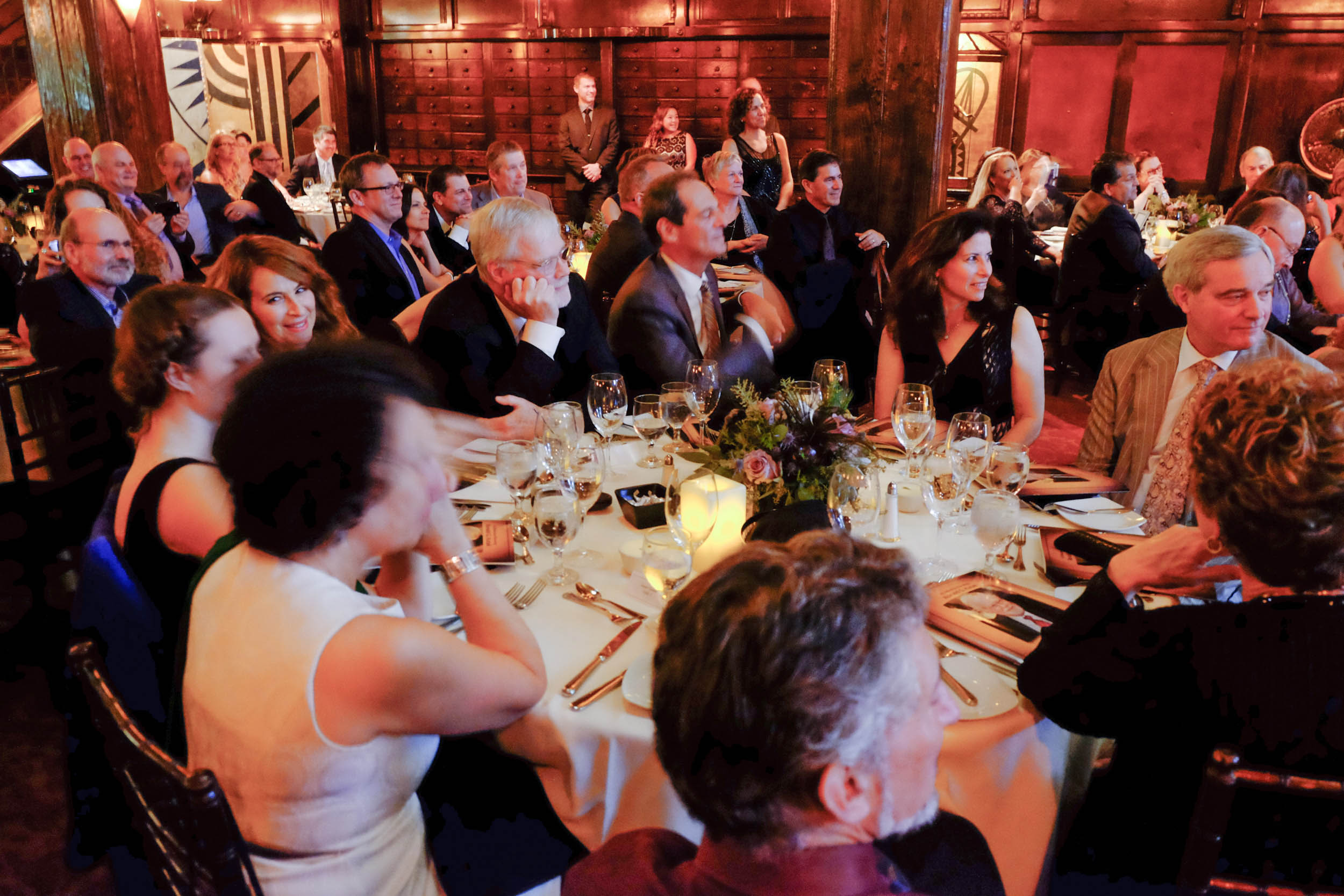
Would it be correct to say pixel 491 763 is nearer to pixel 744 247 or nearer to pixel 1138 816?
pixel 1138 816

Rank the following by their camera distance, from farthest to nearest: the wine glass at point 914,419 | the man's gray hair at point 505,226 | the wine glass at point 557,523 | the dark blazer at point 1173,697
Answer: the man's gray hair at point 505,226 → the wine glass at point 914,419 → the wine glass at point 557,523 → the dark blazer at point 1173,697

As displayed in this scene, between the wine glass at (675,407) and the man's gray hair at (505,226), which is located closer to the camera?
the wine glass at (675,407)

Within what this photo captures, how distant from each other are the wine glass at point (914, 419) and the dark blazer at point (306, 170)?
9.10 m

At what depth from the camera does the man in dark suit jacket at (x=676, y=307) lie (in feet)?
10.3

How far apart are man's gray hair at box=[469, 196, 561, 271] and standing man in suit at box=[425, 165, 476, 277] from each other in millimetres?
3033

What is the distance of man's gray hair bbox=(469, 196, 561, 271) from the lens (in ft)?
9.27

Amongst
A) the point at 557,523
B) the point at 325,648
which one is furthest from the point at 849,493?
the point at 325,648

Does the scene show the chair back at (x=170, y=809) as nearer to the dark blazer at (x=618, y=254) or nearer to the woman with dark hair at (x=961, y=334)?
the woman with dark hair at (x=961, y=334)

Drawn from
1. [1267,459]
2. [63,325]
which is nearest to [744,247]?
[63,325]

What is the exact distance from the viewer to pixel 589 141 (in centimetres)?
1014

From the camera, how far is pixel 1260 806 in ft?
3.74

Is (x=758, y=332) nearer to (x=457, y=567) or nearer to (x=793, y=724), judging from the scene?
(x=457, y=567)

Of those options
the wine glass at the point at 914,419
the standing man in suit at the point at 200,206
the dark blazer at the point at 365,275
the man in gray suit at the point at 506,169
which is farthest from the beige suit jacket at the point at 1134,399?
the standing man in suit at the point at 200,206

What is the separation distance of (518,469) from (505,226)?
1.18 meters
